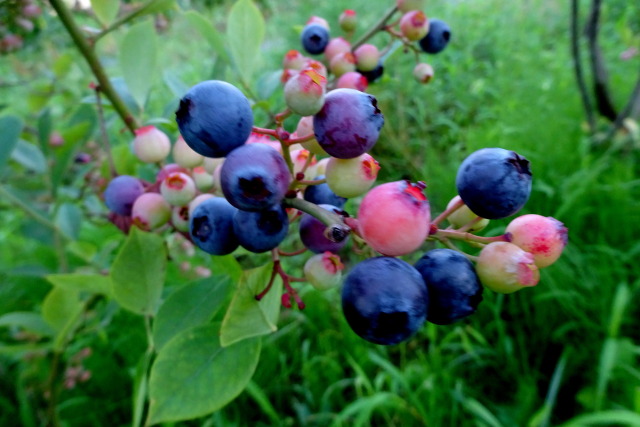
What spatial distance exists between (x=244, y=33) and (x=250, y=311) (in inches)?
21.0

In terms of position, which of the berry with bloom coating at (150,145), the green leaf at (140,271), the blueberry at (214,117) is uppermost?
the blueberry at (214,117)

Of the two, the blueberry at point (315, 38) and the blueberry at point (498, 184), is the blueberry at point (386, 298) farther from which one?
the blueberry at point (315, 38)

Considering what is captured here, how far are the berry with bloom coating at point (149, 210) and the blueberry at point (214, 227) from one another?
142mm

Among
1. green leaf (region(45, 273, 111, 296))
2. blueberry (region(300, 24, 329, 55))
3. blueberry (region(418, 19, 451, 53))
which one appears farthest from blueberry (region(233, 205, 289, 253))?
blueberry (region(418, 19, 451, 53))

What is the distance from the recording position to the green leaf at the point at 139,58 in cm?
83

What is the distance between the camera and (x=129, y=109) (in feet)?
2.94

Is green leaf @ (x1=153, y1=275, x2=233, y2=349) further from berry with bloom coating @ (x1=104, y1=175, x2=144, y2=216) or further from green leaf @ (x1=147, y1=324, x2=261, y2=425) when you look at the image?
berry with bloom coating @ (x1=104, y1=175, x2=144, y2=216)

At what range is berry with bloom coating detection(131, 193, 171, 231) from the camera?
66cm

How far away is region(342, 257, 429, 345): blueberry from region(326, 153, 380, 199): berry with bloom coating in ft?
0.23

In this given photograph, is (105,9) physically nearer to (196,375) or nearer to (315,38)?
(315,38)

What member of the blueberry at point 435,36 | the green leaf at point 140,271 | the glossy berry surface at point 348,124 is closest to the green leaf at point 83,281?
the green leaf at point 140,271

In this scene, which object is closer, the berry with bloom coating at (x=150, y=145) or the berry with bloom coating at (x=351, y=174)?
the berry with bloom coating at (x=351, y=174)

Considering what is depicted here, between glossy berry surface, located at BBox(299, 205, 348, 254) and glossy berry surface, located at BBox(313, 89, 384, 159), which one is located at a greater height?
glossy berry surface, located at BBox(313, 89, 384, 159)

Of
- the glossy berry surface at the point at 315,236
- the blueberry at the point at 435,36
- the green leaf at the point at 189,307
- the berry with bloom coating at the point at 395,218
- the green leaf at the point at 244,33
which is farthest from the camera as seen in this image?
the blueberry at the point at 435,36
